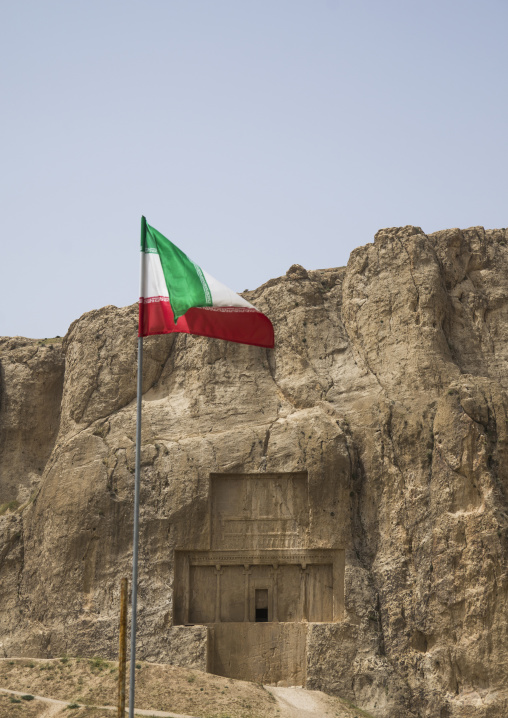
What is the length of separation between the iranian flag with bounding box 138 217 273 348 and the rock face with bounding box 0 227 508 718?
510 inches

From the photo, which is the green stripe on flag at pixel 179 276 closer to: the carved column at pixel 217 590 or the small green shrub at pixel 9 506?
the carved column at pixel 217 590

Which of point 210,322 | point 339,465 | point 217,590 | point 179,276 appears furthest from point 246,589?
point 179,276

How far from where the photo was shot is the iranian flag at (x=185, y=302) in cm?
2398

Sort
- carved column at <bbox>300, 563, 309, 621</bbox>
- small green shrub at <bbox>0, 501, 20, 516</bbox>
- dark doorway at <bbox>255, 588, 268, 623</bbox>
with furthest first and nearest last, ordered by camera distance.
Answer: small green shrub at <bbox>0, 501, 20, 516</bbox>
dark doorway at <bbox>255, 588, 268, 623</bbox>
carved column at <bbox>300, 563, 309, 621</bbox>

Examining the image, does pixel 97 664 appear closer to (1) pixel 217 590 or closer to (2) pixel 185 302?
(1) pixel 217 590

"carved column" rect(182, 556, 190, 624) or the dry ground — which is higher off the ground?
"carved column" rect(182, 556, 190, 624)

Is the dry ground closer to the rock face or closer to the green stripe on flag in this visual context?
the rock face

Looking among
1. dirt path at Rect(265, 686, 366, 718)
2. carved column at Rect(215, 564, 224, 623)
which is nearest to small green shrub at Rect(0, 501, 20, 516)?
carved column at Rect(215, 564, 224, 623)

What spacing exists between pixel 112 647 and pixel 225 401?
33.8 feet

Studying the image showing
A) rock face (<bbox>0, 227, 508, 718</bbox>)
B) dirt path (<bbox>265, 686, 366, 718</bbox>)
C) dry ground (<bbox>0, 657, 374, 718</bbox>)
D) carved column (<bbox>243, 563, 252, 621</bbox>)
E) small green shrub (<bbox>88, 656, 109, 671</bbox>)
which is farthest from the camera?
carved column (<bbox>243, 563, 252, 621</bbox>)

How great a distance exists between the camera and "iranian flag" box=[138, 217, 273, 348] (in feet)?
78.7

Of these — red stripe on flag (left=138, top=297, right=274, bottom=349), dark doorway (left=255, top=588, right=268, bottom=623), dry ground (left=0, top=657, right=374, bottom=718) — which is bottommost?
dry ground (left=0, top=657, right=374, bottom=718)

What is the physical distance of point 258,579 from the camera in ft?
118

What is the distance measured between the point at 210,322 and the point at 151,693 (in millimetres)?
13487
